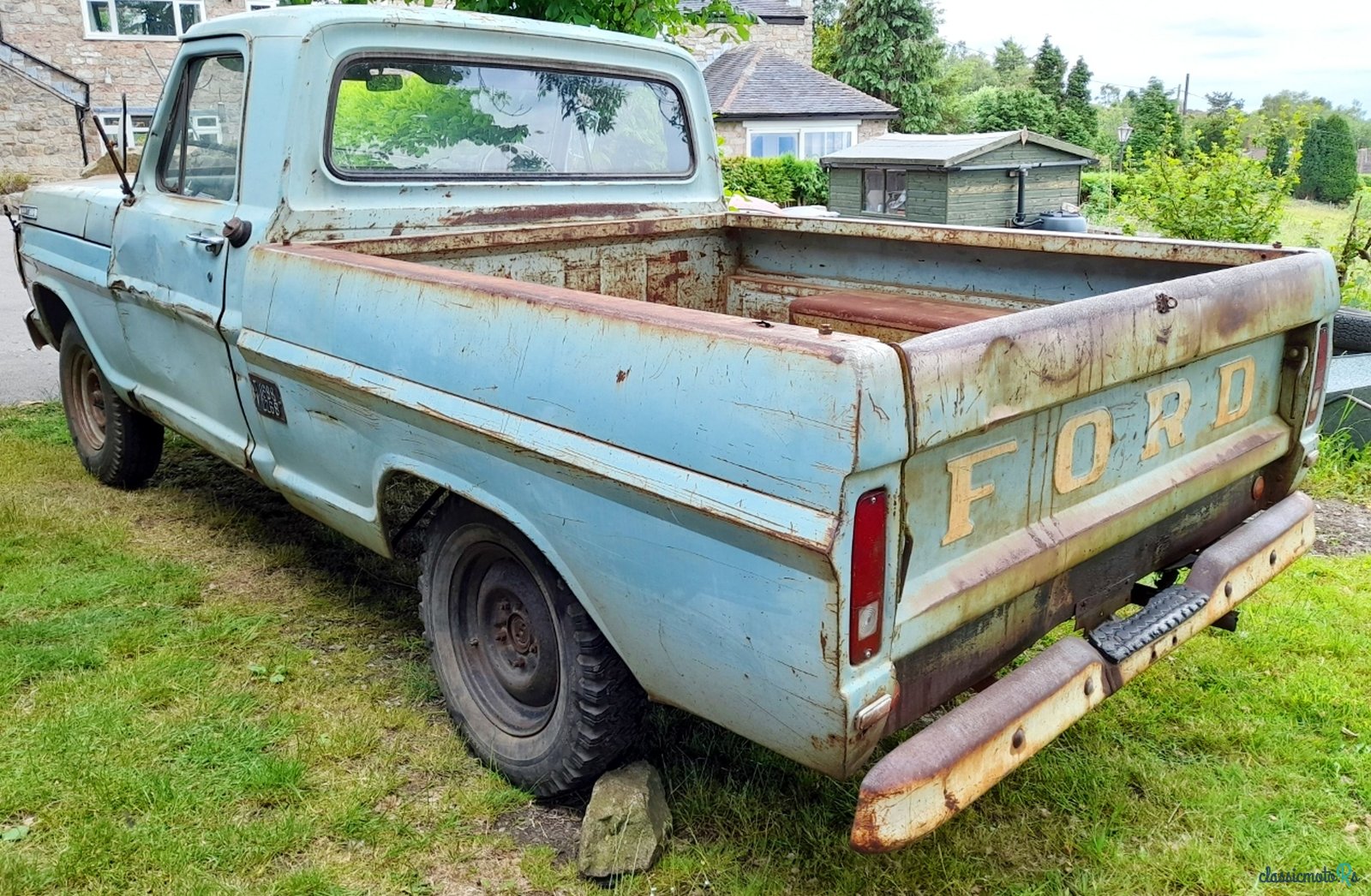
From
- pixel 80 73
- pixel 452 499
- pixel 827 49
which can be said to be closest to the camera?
pixel 452 499

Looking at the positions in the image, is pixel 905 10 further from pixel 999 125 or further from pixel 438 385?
pixel 438 385

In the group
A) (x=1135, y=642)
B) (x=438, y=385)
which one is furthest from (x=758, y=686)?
(x=438, y=385)

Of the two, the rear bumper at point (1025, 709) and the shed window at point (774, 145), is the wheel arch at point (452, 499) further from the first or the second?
the shed window at point (774, 145)

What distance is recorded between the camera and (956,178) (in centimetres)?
1407

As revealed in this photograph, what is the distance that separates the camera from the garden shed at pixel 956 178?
1411cm

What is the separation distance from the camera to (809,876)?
2.36m

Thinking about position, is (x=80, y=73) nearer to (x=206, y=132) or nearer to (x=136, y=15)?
(x=136, y=15)

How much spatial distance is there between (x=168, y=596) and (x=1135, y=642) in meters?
3.05

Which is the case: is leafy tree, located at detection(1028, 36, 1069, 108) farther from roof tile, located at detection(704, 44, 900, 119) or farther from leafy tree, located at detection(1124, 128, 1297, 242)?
leafy tree, located at detection(1124, 128, 1297, 242)

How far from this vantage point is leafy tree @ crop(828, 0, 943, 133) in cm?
3397

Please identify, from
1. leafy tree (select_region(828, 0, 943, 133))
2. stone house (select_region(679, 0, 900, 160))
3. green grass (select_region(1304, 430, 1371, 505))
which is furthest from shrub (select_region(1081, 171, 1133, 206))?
green grass (select_region(1304, 430, 1371, 505))

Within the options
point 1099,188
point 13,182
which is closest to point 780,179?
point 1099,188

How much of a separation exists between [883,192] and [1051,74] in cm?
2272

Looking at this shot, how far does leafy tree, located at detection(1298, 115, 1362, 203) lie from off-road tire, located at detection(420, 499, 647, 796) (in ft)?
109
